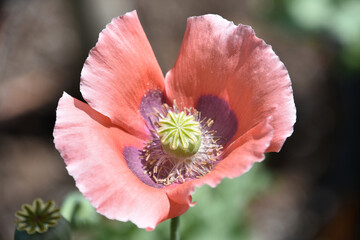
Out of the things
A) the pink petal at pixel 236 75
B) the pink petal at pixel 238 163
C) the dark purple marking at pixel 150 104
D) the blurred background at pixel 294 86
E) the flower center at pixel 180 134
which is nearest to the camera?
the pink petal at pixel 238 163

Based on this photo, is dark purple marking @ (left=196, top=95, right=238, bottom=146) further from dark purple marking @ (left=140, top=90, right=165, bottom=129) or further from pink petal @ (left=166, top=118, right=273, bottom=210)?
pink petal @ (left=166, top=118, right=273, bottom=210)

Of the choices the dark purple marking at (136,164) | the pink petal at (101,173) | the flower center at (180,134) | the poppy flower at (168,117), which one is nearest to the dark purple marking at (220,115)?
the poppy flower at (168,117)

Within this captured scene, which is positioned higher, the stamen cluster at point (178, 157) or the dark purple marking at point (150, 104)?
the dark purple marking at point (150, 104)

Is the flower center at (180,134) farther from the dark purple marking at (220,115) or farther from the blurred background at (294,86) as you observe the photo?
the blurred background at (294,86)

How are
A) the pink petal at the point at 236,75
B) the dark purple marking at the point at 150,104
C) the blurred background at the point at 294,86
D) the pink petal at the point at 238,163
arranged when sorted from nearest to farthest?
the pink petal at the point at 238,163
the pink petal at the point at 236,75
the dark purple marking at the point at 150,104
the blurred background at the point at 294,86

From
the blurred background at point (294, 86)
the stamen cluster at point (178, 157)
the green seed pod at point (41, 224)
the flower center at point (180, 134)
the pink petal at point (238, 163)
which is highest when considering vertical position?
the pink petal at point (238, 163)

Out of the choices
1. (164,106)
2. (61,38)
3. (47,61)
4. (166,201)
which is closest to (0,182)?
(47,61)

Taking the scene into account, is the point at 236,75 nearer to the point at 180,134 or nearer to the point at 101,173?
the point at 180,134

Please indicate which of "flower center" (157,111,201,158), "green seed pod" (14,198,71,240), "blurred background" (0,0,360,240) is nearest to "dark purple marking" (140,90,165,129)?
"flower center" (157,111,201,158)

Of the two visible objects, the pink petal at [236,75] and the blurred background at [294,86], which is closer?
the pink petal at [236,75]

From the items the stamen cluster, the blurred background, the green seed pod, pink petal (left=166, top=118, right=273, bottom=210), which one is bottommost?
the blurred background
